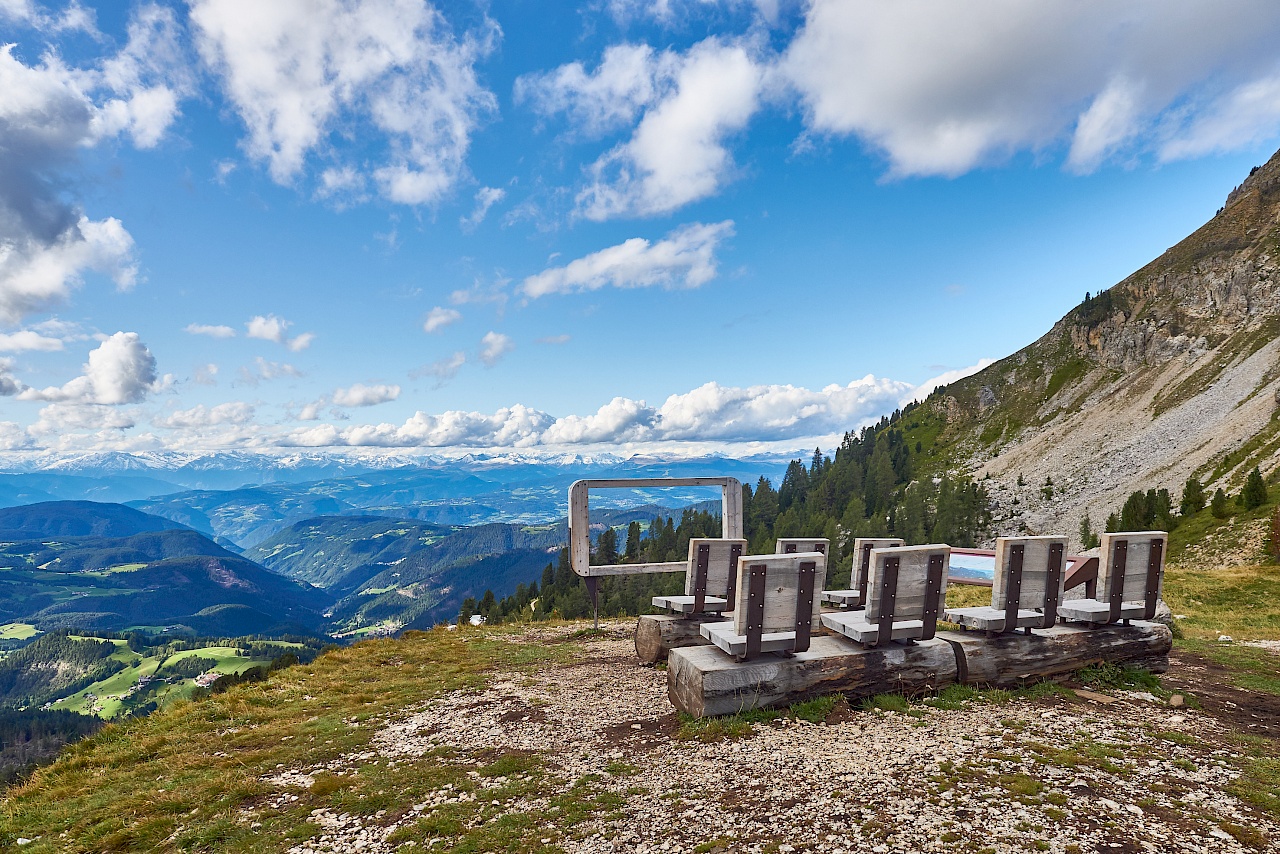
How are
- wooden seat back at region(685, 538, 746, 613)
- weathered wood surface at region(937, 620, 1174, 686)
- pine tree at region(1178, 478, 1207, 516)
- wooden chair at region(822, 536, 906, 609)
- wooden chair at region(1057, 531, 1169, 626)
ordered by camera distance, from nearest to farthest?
weathered wood surface at region(937, 620, 1174, 686) → wooden chair at region(1057, 531, 1169, 626) → wooden seat back at region(685, 538, 746, 613) → wooden chair at region(822, 536, 906, 609) → pine tree at region(1178, 478, 1207, 516)

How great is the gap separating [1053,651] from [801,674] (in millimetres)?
4060

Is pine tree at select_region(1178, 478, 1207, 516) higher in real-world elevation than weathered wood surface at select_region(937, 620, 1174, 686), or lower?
lower

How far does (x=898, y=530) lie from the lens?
8619cm

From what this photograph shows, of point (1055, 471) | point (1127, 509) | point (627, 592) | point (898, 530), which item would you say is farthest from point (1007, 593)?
point (1055, 471)

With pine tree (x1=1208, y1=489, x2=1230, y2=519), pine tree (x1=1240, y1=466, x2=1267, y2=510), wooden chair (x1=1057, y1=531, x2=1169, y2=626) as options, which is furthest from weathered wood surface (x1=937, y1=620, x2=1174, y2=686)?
pine tree (x1=1208, y1=489, x2=1230, y2=519)

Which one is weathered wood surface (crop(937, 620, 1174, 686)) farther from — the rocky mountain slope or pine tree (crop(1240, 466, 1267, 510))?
the rocky mountain slope

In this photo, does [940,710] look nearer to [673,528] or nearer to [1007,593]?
[1007,593]

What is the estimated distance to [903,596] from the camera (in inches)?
314

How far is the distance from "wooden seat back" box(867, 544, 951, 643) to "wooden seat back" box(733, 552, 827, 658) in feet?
2.54

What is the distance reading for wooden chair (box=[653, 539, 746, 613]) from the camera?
1069 centimetres

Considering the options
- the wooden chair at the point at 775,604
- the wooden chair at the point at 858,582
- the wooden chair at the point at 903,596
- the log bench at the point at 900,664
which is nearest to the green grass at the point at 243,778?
the log bench at the point at 900,664

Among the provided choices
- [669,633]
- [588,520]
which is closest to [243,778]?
[669,633]

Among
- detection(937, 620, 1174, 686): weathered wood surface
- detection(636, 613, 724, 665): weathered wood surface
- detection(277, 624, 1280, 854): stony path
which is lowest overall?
detection(636, 613, 724, 665): weathered wood surface

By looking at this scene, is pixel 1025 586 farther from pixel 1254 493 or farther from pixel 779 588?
pixel 1254 493
